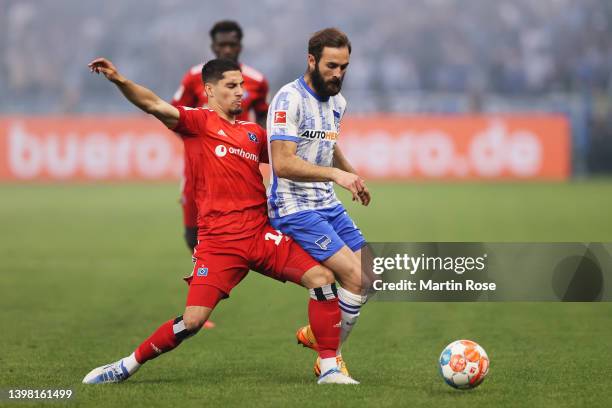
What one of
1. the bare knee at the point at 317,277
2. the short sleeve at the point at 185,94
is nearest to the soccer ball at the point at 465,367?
the bare knee at the point at 317,277

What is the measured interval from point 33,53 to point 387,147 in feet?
49.2

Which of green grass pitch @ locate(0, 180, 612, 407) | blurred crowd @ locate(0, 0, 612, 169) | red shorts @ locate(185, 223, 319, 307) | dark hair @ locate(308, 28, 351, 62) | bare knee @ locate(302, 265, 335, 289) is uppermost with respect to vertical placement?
blurred crowd @ locate(0, 0, 612, 169)

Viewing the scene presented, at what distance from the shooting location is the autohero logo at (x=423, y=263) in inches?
275

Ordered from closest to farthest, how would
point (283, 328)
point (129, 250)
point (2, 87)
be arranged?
point (283, 328) → point (129, 250) → point (2, 87)

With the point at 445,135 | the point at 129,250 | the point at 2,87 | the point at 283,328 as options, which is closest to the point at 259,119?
the point at 283,328

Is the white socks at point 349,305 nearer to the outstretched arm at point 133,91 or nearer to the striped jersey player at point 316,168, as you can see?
the striped jersey player at point 316,168

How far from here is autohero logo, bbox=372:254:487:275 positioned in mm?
6992

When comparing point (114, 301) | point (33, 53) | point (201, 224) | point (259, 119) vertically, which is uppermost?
point (33, 53)

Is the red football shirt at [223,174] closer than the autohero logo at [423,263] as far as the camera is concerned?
Yes

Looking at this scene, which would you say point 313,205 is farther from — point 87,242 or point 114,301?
point 87,242

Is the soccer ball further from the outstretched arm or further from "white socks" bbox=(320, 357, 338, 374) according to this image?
the outstretched arm

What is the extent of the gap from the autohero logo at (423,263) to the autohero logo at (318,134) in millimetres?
825

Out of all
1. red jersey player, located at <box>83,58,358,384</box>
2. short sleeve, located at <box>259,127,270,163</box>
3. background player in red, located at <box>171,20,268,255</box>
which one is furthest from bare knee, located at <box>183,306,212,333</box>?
background player in red, located at <box>171,20,268,255</box>

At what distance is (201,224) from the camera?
6.80 metres
